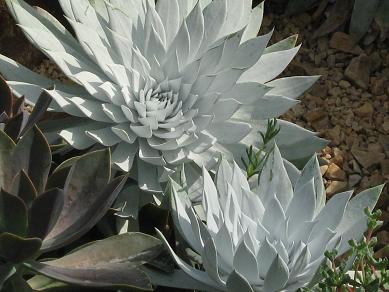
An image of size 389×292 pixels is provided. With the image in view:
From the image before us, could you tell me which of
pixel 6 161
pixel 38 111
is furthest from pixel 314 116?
pixel 6 161

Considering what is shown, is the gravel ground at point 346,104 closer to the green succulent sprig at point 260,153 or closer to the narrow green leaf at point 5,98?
the green succulent sprig at point 260,153

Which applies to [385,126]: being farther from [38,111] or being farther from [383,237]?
[38,111]

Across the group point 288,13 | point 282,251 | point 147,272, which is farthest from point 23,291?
point 288,13

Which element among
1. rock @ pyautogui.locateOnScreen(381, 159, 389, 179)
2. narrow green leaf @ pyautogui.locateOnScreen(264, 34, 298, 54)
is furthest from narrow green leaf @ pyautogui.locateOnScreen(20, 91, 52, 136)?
rock @ pyautogui.locateOnScreen(381, 159, 389, 179)

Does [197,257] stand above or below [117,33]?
below

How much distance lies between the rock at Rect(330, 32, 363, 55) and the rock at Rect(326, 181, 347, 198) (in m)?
0.54

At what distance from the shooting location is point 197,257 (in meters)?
1.70

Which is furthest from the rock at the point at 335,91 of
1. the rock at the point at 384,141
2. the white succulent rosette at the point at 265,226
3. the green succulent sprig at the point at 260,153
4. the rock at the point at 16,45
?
the rock at the point at 16,45

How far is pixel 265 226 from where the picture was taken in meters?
1.57

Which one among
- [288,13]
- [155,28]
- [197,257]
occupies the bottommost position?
[197,257]

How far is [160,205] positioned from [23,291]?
0.37 meters

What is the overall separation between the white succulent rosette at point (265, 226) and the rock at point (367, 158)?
57 cm

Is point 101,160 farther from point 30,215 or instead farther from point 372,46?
point 372,46

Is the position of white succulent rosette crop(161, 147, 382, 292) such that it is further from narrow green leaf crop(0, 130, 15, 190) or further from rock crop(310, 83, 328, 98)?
rock crop(310, 83, 328, 98)
